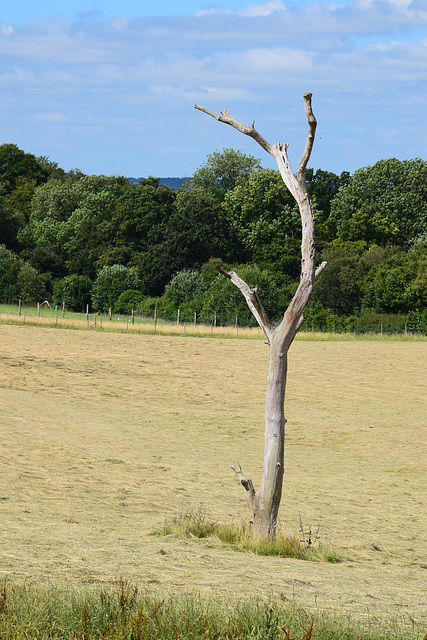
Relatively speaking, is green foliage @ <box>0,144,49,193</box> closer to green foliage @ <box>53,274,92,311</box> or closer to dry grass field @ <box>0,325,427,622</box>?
green foliage @ <box>53,274,92,311</box>

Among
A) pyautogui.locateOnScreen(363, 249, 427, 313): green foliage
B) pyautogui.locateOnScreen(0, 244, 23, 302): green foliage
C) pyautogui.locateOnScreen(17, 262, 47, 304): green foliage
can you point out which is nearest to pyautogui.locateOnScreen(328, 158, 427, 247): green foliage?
pyautogui.locateOnScreen(363, 249, 427, 313): green foliage

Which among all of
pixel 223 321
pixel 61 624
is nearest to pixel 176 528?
pixel 61 624

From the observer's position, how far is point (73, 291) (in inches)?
3334

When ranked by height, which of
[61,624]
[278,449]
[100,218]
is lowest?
[61,624]

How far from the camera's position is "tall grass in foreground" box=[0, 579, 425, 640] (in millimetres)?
5473

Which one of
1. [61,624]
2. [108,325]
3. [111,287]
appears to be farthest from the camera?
[111,287]

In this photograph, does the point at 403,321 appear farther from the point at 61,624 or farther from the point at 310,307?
the point at 61,624

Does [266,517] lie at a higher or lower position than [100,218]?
lower

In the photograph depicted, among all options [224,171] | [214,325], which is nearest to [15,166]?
[224,171]

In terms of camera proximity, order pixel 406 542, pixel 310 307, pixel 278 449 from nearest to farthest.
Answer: pixel 278 449 → pixel 406 542 → pixel 310 307

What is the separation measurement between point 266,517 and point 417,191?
82417 mm

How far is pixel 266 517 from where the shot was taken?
967 centimetres

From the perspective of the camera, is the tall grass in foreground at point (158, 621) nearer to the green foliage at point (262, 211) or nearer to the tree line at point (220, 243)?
the tree line at point (220, 243)

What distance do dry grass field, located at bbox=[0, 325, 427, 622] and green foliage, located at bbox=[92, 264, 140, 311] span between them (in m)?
41.2
